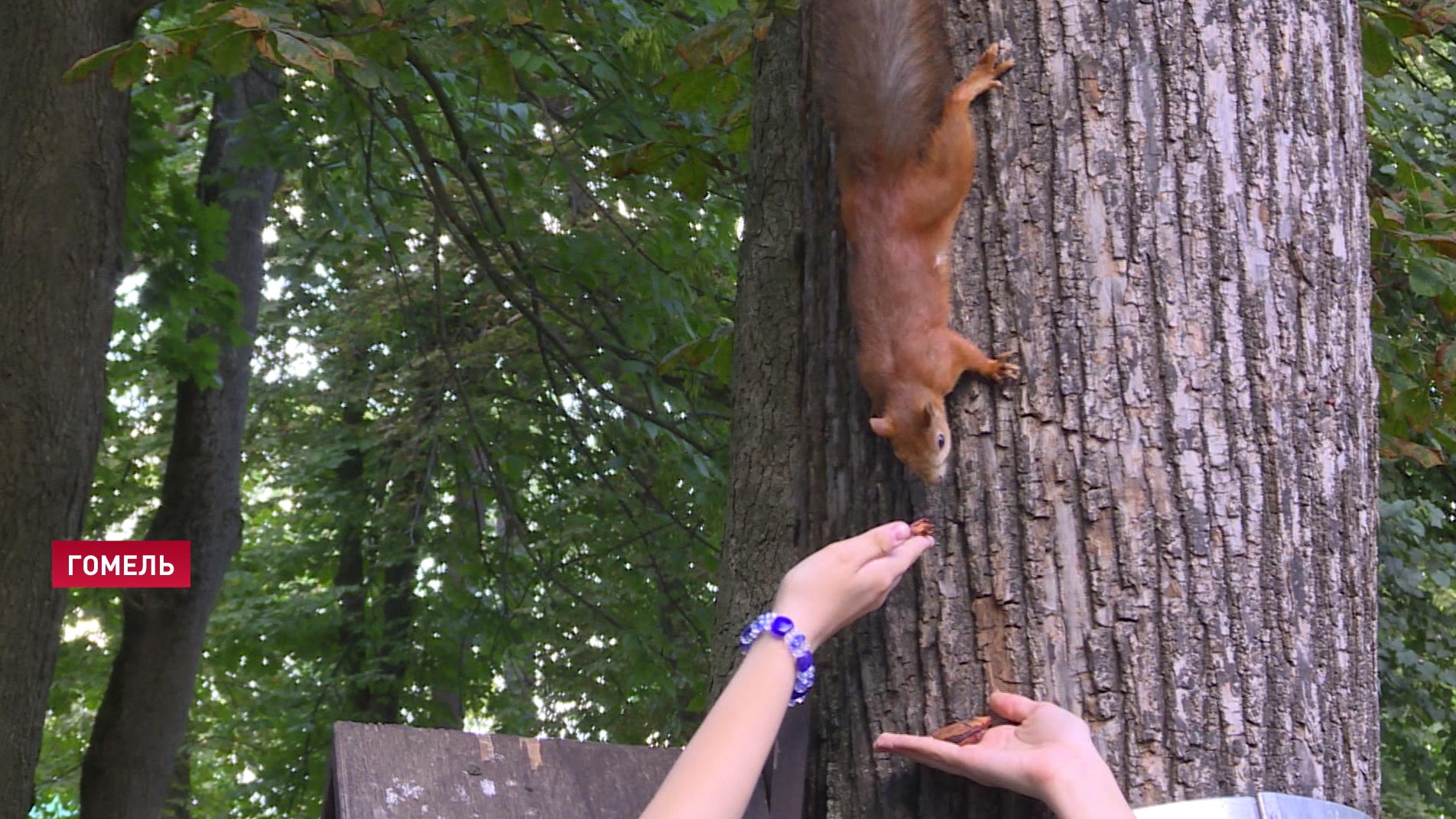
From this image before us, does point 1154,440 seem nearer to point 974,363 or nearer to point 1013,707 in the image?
point 974,363

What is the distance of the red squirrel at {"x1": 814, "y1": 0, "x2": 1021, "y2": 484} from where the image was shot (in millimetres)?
1661

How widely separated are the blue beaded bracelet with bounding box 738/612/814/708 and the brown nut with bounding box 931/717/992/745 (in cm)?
18

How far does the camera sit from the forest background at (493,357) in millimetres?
3988

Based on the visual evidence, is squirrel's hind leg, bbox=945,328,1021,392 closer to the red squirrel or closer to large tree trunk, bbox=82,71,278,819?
the red squirrel

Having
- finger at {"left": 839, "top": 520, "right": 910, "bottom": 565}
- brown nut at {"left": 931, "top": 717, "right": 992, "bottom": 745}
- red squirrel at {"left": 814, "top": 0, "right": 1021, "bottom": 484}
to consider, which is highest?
red squirrel at {"left": 814, "top": 0, "right": 1021, "bottom": 484}

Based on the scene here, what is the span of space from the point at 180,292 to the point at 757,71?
12.7 feet

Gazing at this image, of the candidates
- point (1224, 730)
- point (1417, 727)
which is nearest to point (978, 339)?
point (1224, 730)

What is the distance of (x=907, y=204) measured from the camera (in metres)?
1.72

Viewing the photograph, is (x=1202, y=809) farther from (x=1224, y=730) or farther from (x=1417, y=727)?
(x=1417, y=727)

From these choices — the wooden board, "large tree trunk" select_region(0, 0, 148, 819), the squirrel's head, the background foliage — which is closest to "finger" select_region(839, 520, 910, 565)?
the squirrel's head

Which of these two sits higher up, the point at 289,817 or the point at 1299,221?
the point at 1299,221

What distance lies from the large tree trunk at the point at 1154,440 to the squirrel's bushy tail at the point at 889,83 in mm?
59

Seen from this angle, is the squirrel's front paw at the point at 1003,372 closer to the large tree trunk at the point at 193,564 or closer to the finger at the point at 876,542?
the finger at the point at 876,542

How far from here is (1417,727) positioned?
6523 millimetres
